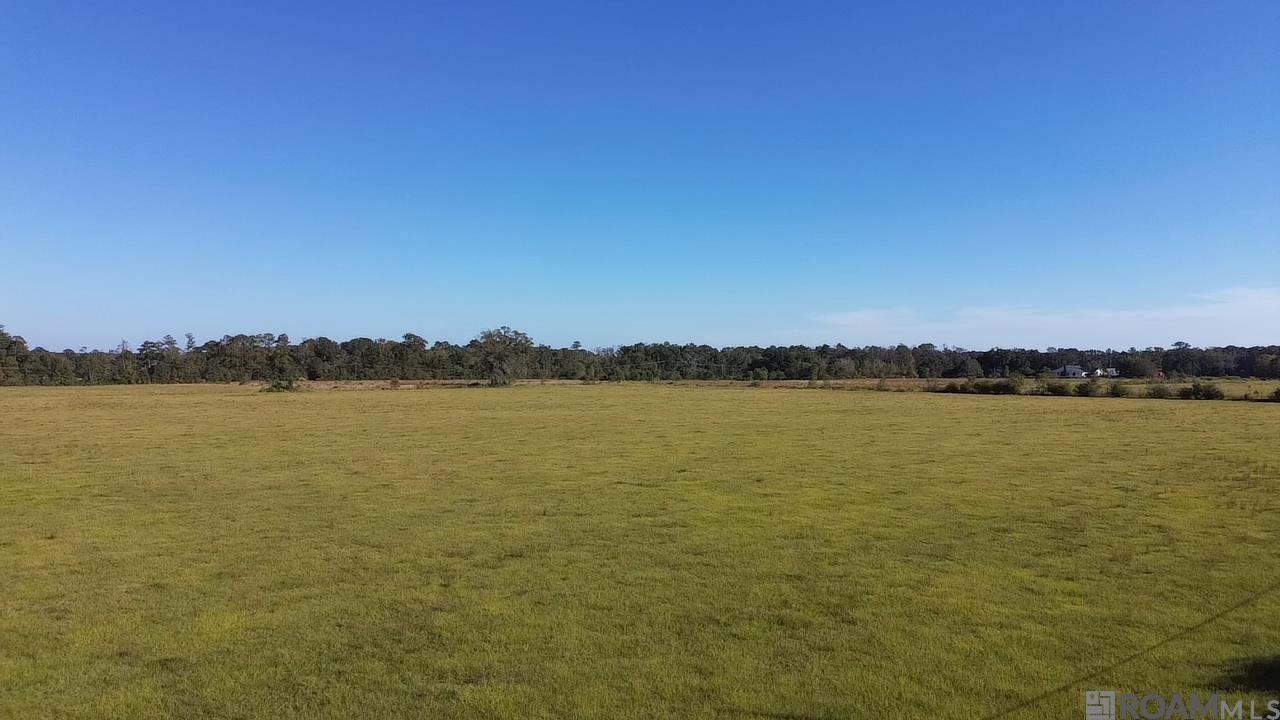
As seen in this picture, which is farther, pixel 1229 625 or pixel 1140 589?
pixel 1140 589

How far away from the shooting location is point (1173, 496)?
13.5 m

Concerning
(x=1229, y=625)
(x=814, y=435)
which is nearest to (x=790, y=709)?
(x=1229, y=625)

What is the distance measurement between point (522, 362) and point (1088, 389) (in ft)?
220

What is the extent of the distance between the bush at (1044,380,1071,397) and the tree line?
34.3 meters

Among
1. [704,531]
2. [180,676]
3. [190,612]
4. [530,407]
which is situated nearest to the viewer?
[180,676]

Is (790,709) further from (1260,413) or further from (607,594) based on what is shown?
(1260,413)

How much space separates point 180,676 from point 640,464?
1304 cm

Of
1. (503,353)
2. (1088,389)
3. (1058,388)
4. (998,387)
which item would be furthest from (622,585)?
(503,353)

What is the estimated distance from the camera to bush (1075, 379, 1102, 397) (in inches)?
2246

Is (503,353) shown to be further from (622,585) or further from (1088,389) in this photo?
(622,585)

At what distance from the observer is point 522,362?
101125 millimetres

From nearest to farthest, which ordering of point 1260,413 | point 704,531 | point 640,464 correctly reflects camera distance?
point 704,531 < point 640,464 < point 1260,413

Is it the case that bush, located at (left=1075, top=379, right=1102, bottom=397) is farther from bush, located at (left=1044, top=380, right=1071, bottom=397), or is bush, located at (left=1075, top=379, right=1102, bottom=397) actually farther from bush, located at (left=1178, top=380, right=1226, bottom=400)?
bush, located at (left=1178, top=380, right=1226, bottom=400)

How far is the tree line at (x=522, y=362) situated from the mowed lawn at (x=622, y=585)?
74.9 m
